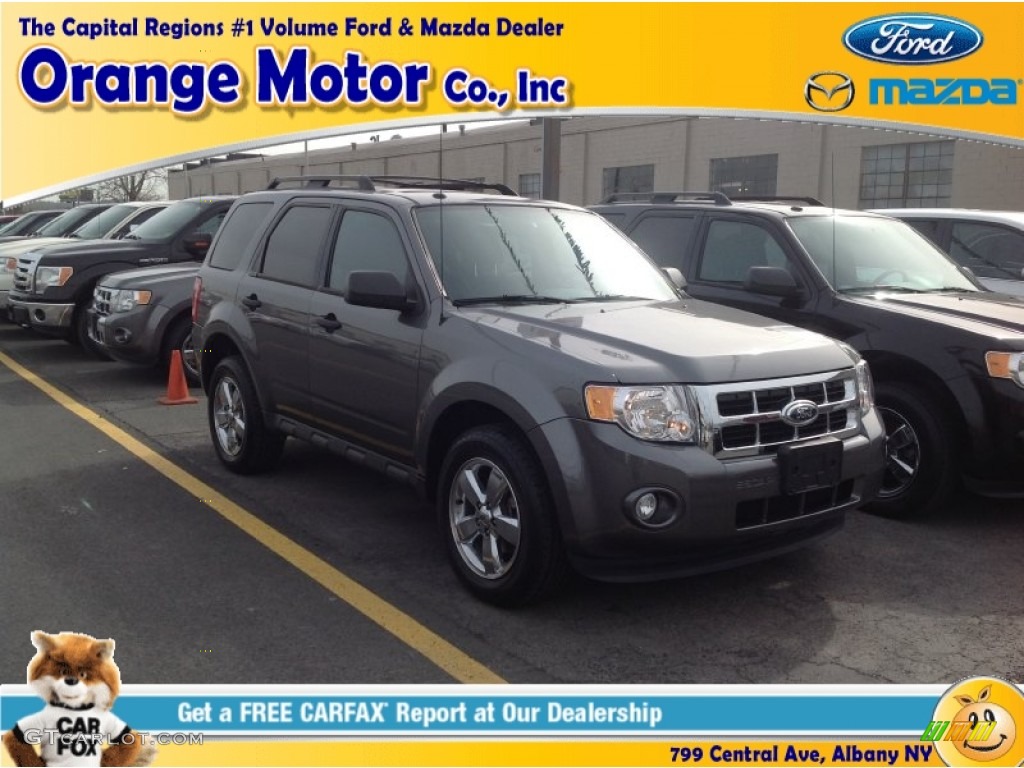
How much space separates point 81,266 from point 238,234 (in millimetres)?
5289

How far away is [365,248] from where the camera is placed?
17.3 feet

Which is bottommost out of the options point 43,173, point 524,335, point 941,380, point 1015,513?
point 1015,513

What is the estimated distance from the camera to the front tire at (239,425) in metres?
5.97

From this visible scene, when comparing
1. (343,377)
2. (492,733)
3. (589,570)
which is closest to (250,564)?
(343,377)

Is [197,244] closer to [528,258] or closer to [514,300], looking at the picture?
[528,258]

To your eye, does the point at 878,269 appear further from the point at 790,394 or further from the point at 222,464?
the point at 222,464

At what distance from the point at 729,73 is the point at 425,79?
1.33 m

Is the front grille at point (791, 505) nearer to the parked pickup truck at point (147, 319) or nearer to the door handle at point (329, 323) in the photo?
the door handle at point (329, 323)

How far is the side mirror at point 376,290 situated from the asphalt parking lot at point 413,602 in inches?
49.5

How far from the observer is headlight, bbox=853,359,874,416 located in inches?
177

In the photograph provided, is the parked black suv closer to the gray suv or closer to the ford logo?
the gray suv

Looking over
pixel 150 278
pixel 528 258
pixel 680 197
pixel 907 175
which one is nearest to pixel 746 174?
pixel 907 175

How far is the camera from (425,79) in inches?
167

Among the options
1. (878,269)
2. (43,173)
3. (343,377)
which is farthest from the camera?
(878,269)
